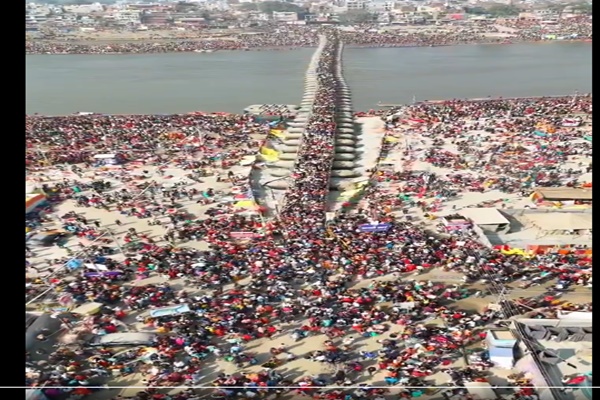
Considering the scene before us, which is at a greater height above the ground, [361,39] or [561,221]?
[361,39]

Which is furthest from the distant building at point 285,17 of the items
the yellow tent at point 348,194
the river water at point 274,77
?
the yellow tent at point 348,194

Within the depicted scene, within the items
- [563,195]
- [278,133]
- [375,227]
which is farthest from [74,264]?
[563,195]

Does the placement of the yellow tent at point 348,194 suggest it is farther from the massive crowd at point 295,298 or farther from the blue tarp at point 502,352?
the blue tarp at point 502,352

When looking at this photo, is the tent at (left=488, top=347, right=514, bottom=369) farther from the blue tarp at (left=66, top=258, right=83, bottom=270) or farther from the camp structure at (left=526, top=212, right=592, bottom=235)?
the blue tarp at (left=66, top=258, right=83, bottom=270)

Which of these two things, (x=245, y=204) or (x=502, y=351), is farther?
(x=245, y=204)

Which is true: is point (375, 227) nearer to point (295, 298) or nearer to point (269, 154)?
point (295, 298)

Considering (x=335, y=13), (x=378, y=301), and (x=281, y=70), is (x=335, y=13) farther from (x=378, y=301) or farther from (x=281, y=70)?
(x=378, y=301)

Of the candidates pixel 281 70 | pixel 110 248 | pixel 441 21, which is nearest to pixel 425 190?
pixel 110 248
